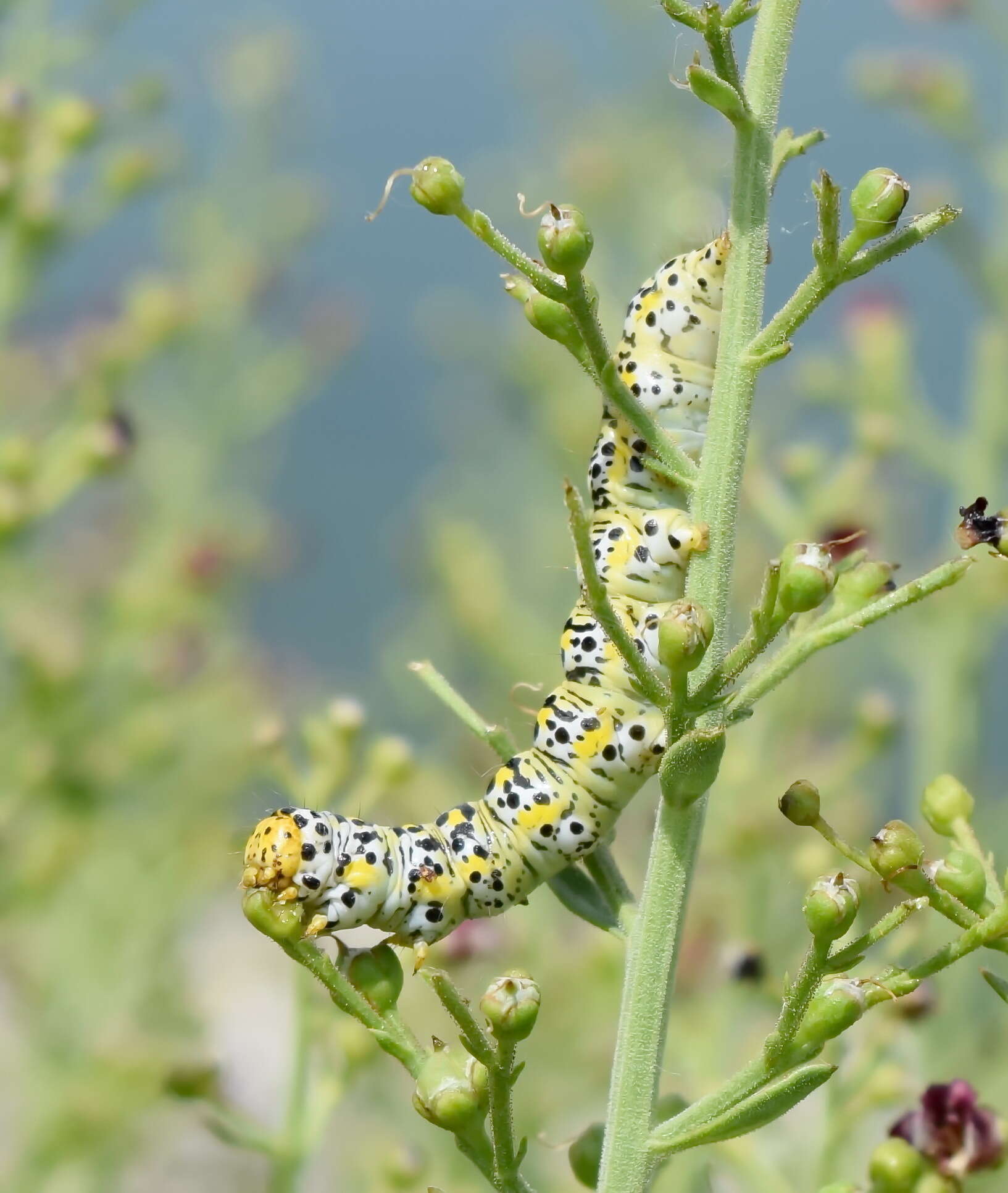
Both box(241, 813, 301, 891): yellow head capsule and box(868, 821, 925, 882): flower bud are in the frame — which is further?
box(241, 813, 301, 891): yellow head capsule

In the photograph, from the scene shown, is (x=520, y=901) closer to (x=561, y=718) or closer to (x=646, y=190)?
(x=561, y=718)

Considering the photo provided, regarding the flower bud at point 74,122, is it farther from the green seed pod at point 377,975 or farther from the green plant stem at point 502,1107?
the green plant stem at point 502,1107

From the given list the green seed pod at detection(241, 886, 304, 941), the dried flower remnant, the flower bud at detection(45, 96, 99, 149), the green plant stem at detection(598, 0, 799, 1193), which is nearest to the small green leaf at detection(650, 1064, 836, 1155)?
the green plant stem at detection(598, 0, 799, 1193)

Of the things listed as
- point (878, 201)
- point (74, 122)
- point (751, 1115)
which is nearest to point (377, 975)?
point (751, 1115)

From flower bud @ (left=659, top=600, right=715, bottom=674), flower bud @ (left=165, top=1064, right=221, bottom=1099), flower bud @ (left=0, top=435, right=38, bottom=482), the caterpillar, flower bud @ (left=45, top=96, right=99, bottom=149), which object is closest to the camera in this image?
flower bud @ (left=659, top=600, right=715, bottom=674)

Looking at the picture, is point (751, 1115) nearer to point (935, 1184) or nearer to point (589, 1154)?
point (589, 1154)

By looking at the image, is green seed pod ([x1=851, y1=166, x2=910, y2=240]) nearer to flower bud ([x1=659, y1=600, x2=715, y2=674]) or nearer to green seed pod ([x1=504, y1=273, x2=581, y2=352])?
green seed pod ([x1=504, y1=273, x2=581, y2=352])
